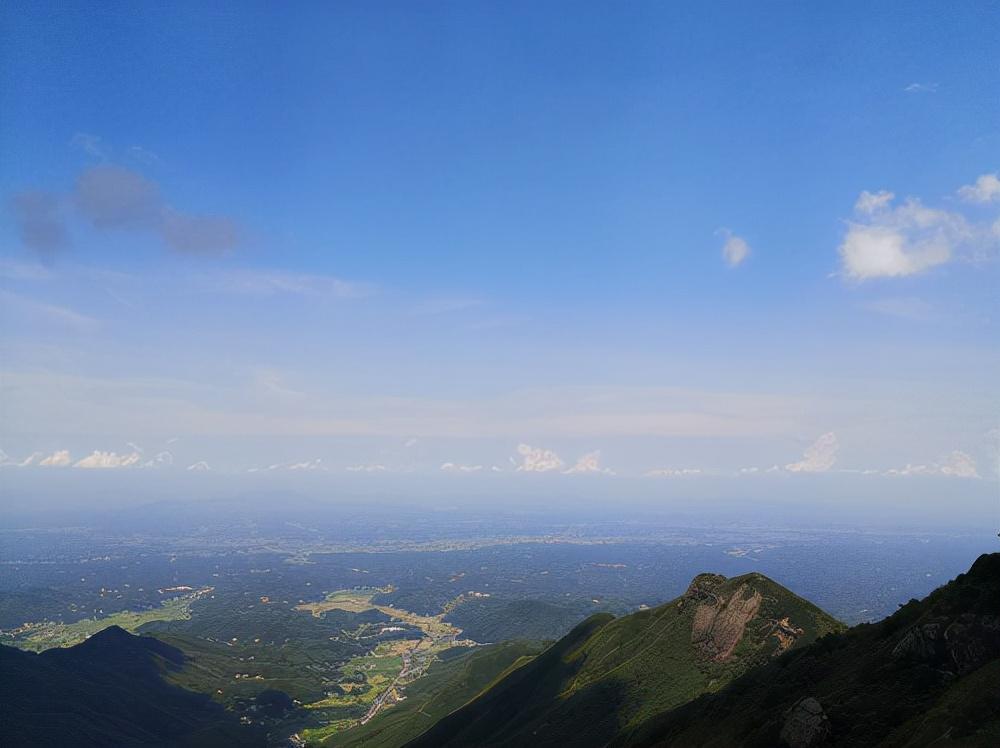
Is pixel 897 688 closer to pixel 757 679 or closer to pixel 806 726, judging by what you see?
pixel 806 726

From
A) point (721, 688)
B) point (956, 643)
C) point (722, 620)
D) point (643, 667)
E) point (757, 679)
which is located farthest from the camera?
point (643, 667)

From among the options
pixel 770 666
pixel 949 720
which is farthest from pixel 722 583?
pixel 949 720

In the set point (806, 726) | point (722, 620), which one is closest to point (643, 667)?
point (722, 620)

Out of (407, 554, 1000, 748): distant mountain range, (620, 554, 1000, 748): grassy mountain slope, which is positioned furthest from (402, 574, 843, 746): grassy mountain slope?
(620, 554, 1000, 748): grassy mountain slope

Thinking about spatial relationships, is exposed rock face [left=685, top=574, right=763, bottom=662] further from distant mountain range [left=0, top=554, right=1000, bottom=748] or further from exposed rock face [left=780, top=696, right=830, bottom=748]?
exposed rock face [left=780, top=696, right=830, bottom=748]

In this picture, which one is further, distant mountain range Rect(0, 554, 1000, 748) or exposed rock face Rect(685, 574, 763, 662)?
exposed rock face Rect(685, 574, 763, 662)

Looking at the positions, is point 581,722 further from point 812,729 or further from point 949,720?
point 949,720
